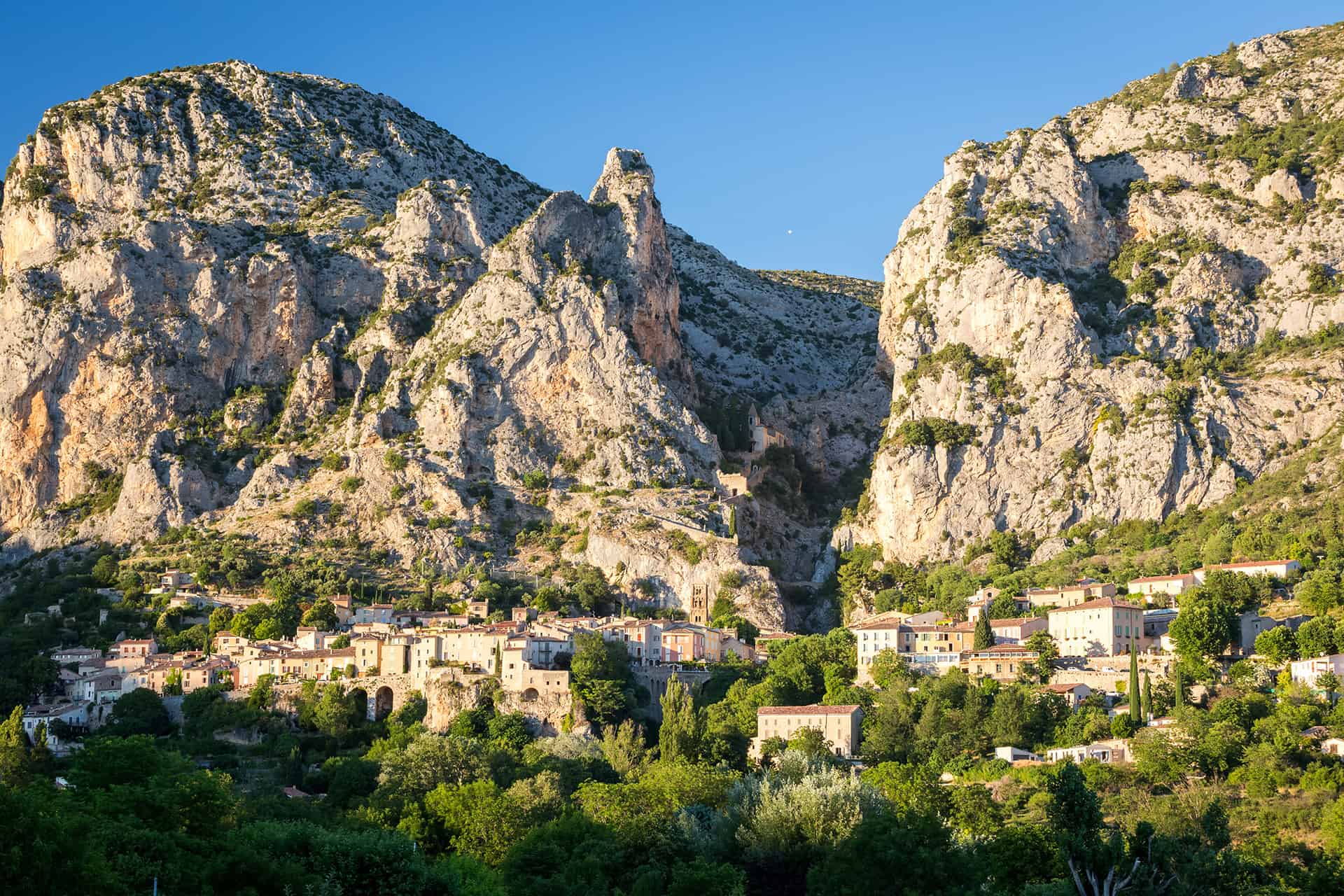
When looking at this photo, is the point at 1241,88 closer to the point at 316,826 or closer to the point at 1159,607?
the point at 1159,607

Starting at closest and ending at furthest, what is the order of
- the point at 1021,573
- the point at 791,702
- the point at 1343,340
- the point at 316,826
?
1. the point at 316,826
2. the point at 791,702
3. the point at 1021,573
4. the point at 1343,340

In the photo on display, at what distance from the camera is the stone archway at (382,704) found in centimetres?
9156

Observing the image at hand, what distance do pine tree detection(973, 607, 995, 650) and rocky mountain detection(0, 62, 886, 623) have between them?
18.2 metres

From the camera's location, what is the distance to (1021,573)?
108 meters

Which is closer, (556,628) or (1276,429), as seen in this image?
(556,628)

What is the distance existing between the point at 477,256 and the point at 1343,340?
62569 mm

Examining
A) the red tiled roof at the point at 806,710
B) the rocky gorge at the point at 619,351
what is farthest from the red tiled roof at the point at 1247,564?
the red tiled roof at the point at 806,710

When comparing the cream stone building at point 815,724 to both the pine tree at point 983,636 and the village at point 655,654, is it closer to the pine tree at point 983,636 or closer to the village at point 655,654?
the village at point 655,654

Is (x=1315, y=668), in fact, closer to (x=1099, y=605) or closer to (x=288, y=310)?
(x=1099, y=605)

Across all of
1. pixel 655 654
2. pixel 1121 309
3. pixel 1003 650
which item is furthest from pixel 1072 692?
pixel 1121 309

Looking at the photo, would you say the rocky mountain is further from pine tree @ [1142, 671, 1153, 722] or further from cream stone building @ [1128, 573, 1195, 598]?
pine tree @ [1142, 671, 1153, 722]

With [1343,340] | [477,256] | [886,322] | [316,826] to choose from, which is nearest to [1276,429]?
[1343,340]

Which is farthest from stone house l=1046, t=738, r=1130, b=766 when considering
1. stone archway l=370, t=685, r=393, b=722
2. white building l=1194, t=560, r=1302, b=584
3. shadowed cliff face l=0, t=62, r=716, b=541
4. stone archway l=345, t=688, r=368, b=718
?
shadowed cliff face l=0, t=62, r=716, b=541

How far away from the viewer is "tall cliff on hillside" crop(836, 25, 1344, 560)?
114312 millimetres
